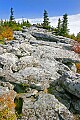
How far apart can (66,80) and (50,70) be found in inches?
135

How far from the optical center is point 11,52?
78.1 ft

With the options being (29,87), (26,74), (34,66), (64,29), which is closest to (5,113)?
(29,87)

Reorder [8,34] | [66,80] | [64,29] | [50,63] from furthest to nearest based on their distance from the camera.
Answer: [64,29], [8,34], [50,63], [66,80]

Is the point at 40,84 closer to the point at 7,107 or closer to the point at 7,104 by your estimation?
the point at 7,104

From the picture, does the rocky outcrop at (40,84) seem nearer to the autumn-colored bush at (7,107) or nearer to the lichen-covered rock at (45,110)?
the lichen-covered rock at (45,110)

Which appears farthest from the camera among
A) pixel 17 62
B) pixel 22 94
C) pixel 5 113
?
pixel 17 62

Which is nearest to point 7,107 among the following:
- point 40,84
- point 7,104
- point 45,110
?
point 7,104

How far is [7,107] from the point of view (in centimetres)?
1431

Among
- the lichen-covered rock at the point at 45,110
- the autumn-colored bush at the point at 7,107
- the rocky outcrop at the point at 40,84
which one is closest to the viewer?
the autumn-colored bush at the point at 7,107

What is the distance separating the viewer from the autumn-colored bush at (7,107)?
13.8 metres

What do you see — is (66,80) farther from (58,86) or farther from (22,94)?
(22,94)

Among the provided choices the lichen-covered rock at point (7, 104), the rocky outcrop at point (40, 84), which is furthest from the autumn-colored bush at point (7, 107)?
the rocky outcrop at point (40, 84)

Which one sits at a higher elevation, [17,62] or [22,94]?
[17,62]

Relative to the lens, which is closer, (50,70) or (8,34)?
(50,70)
